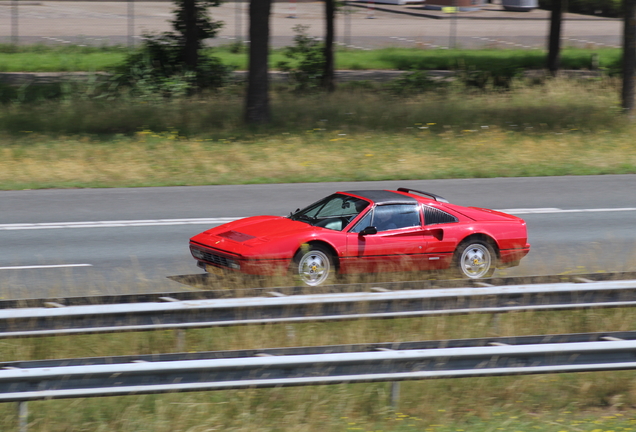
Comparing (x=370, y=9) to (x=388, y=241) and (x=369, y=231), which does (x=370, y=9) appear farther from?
(x=369, y=231)

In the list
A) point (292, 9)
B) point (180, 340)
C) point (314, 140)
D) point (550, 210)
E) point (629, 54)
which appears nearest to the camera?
point (180, 340)

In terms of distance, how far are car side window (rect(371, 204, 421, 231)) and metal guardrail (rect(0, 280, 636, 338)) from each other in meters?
2.71

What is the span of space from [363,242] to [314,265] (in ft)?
2.21

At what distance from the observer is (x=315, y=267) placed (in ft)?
30.7

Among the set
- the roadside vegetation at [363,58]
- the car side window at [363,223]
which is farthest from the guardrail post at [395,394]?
the roadside vegetation at [363,58]

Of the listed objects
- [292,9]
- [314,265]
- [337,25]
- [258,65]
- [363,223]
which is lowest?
[314,265]

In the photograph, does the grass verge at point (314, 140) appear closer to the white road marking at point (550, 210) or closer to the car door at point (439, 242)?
the white road marking at point (550, 210)

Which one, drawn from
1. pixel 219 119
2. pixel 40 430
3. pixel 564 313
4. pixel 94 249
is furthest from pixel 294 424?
pixel 219 119

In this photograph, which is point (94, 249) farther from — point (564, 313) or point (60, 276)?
point (564, 313)

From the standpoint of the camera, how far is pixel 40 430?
5594 mm

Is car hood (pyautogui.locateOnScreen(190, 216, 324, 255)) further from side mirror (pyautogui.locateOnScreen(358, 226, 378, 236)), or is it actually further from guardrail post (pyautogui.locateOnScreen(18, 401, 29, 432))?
guardrail post (pyautogui.locateOnScreen(18, 401, 29, 432))

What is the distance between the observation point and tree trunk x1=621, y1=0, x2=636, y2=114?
73.0 feet

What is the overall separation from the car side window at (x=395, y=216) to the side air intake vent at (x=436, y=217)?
12 centimetres

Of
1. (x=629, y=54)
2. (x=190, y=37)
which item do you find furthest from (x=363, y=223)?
(x=190, y=37)
